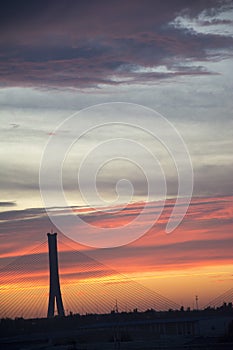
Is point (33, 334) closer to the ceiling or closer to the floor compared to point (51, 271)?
closer to the floor

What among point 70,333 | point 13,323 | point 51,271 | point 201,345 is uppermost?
point 51,271

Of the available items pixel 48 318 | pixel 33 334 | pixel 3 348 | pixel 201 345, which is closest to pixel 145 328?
pixel 48 318

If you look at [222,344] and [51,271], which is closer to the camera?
[222,344]

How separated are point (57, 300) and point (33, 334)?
22767mm

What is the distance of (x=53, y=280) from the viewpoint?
4653 inches

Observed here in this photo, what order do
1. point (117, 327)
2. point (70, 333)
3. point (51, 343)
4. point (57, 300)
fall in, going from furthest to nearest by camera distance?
point (57, 300)
point (117, 327)
point (70, 333)
point (51, 343)

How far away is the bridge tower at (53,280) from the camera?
365ft

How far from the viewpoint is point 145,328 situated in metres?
104

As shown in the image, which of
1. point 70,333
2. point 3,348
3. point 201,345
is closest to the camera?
point 201,345

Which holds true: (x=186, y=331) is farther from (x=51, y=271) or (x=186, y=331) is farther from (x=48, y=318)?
(x=51, y=271)

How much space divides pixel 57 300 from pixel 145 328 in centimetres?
1384

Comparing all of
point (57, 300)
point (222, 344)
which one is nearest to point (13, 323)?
point (57, 300)

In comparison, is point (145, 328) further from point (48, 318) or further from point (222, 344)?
point (222, 344)

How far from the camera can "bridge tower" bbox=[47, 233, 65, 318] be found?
111 m
